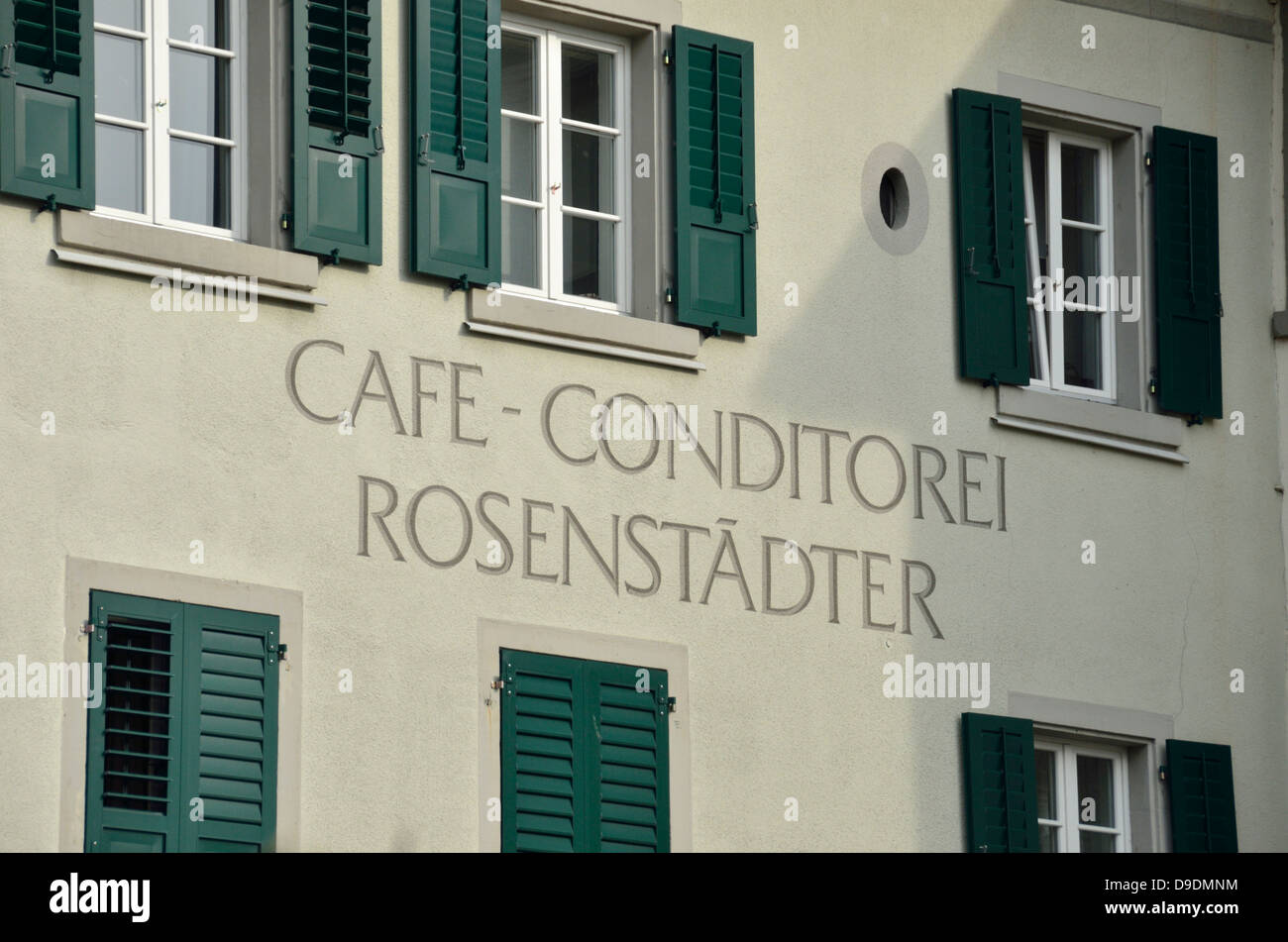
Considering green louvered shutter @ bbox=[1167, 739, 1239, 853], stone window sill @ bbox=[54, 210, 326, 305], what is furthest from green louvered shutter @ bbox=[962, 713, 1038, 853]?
stone window sill @ bbox=[54, 210, 326, 305]

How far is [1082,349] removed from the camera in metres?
15.5

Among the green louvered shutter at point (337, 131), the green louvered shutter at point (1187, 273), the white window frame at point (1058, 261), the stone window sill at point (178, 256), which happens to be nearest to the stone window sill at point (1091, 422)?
the green louvered shutter at point (1187, 273)

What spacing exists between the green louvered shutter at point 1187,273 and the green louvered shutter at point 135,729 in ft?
18.0

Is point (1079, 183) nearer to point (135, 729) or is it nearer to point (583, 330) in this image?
point (583, 330)

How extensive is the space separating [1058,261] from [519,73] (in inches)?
118

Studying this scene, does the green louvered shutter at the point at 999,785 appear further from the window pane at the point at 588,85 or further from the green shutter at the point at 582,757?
the window pane at the point at 588,85

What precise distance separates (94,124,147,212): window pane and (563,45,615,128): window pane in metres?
2.19

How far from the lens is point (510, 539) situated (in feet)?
43.3

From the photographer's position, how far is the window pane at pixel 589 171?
14.1 m

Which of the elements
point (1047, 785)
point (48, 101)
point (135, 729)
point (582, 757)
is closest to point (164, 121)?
point (48, 101)

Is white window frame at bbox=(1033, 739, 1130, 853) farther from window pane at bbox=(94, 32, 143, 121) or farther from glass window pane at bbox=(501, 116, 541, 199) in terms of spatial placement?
window pane at bbox=(94, 32, 143, 121)

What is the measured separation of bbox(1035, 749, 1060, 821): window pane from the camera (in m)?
14.8
